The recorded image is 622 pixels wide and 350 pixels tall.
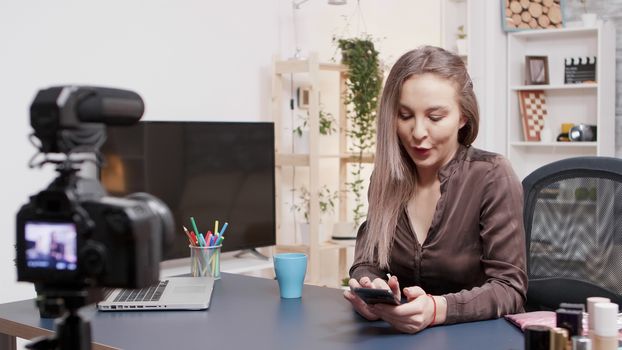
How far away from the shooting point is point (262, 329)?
1472 mm

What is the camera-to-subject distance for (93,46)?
3299 millimetres

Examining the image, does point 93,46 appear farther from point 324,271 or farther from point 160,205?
point 160,205

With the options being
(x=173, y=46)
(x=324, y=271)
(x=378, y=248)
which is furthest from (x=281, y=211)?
(x=378, y=248)

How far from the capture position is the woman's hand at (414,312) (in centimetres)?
140

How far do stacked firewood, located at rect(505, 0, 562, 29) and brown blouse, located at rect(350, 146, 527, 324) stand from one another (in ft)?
9.91

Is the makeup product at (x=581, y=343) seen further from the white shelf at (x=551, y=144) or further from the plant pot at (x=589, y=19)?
the plant pot at (x=589, y=19)

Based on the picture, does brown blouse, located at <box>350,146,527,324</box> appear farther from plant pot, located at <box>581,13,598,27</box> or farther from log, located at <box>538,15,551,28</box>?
log, located at <box>538,15,551,28</box>

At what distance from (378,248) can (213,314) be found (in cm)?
42

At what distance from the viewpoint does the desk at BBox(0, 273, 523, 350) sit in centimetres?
137

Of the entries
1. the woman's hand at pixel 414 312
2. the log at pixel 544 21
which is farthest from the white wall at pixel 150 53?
the woman's hand at pixel 414 312

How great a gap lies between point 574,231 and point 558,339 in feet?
2.51

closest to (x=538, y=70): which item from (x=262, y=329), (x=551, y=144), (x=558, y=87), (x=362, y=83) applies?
(x=558, y=87)

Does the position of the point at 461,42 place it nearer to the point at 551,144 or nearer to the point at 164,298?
the point at 551,144

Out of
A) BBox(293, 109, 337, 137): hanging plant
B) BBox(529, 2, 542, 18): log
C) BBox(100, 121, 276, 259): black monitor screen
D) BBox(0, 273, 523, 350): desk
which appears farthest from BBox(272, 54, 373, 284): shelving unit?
BBox(0, 273, 523, 350): desk
